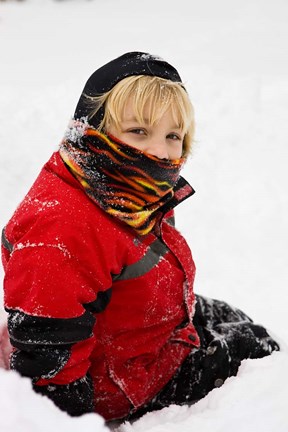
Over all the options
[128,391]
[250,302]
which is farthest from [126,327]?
[250,302]

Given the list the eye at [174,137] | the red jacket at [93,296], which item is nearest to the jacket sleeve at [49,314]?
the red jacket at [93,296]

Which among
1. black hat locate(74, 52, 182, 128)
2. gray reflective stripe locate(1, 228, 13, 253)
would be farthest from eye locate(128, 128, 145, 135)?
gray reflective stripe locate(1, 228, 13, 253)

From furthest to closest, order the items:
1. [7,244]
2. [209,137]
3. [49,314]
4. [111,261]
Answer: [209,137], [7,244], [111,261], [49,314]

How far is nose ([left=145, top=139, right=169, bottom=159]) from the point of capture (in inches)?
67.3

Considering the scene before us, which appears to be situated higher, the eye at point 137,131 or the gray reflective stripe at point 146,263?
the eye at point 137,131

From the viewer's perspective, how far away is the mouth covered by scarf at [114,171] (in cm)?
166

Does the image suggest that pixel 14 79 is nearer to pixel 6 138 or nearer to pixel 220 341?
pixel 6 138

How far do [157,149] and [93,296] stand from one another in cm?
47

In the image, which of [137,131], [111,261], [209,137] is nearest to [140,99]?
[137,131]

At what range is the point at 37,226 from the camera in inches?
61.6

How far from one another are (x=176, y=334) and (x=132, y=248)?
456 millimetres

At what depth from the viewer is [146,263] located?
5.78 ft

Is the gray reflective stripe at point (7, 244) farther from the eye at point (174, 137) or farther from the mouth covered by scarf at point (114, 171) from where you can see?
the eye at point (174, 137)

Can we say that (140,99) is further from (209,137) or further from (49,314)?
(209,137)
